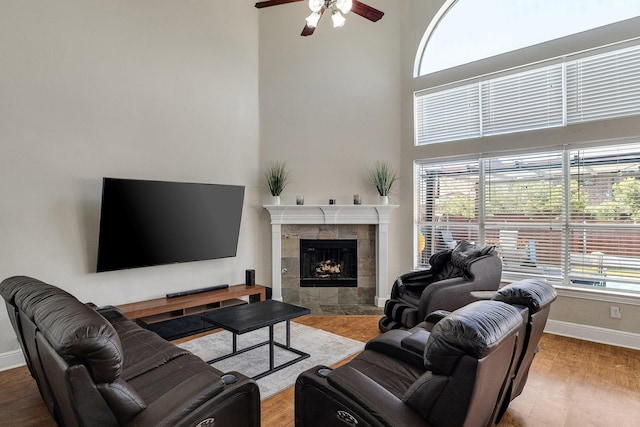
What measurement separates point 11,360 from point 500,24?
6.57 m

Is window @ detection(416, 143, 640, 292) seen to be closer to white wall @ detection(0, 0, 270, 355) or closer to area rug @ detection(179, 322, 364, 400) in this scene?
area rug @ detection(179, 322, 364, 400)

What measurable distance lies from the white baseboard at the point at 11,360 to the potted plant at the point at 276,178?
3186 millimetres

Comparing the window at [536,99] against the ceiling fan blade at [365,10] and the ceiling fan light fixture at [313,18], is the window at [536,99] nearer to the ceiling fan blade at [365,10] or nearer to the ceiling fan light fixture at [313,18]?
the ceiling fan blade at [365,10]

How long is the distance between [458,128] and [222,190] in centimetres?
334

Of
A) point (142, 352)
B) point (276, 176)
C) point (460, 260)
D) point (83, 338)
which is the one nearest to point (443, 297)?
point (460, 260)

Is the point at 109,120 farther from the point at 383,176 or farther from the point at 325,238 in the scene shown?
the point at 383,176

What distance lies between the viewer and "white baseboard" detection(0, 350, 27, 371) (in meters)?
3.19

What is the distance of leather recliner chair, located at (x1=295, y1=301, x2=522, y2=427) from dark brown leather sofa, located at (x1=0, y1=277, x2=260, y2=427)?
0.37m

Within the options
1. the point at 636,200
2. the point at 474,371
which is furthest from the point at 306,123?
the point at 474,371

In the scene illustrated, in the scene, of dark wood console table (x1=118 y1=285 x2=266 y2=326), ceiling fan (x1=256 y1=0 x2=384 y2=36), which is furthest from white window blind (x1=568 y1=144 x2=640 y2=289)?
dark wood console table (x1=118 y1=285 x2=266 y2=326)

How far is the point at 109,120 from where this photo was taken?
3.81 m

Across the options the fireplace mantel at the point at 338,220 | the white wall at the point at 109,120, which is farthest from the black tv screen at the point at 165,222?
the fireplace mantel at the point at 338,220

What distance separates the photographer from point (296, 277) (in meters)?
5.22

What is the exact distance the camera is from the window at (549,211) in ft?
12.4
